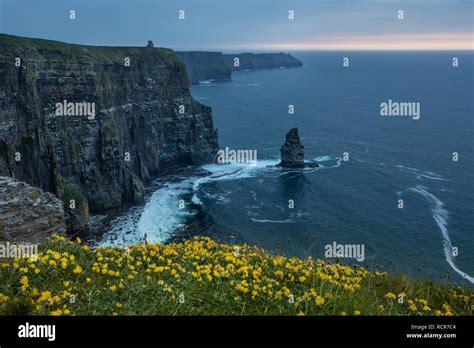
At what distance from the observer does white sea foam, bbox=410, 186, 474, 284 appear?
54828 mm

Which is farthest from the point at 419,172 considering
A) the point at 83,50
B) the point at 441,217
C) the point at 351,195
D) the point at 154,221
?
the point at 83,50

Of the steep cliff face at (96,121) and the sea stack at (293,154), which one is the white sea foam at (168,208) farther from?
the steep cliff face at (96,121)

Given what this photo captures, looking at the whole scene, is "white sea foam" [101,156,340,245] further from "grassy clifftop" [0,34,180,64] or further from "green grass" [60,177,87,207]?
"grassy clifftop" [0,34,180,64]

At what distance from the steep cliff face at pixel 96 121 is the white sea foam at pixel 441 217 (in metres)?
51.5

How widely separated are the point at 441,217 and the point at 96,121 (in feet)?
202

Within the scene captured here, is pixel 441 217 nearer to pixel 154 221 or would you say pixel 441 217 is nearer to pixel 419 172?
pixel 419 172

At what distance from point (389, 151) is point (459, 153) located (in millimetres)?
15882

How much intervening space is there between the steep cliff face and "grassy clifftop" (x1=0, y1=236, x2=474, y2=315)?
157ft

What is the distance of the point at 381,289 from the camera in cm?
1179

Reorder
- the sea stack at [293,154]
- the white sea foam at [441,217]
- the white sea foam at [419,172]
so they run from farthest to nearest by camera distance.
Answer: the sea stack at [293,154] → the white sea foam at [419,172] → the white sea foam at [441,217]

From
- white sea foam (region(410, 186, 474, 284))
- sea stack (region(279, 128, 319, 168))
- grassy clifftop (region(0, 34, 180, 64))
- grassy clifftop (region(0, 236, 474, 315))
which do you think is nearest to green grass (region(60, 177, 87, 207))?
grassy clifftop (region(0, 34, 180, 64))

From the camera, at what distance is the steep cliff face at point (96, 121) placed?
2275 inches

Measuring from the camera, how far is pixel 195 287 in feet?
32.6

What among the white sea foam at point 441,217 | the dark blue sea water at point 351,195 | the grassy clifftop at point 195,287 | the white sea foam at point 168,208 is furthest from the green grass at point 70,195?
the white sea foam at point 441,217
